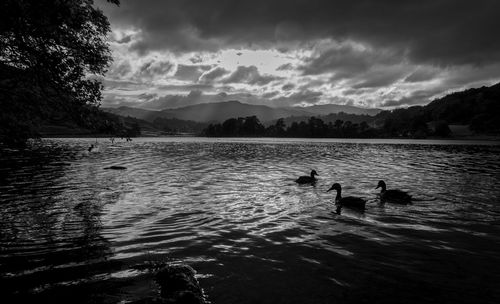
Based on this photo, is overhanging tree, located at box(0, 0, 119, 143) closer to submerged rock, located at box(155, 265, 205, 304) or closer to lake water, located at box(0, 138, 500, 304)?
lake water, located at box(0, 138, 500, 304)

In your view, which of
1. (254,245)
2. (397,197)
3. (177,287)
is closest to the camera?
(177,287)

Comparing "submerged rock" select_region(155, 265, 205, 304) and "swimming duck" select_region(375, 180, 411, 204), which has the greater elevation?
"swimming duck" select_region(375, 180, 411, 204)

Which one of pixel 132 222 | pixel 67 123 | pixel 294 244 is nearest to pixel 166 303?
pixel 294 244

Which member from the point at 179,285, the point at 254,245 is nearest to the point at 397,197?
the point at 254,245

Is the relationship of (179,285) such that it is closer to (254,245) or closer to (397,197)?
(254,245)

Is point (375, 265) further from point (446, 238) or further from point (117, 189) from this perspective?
point (117, 189)

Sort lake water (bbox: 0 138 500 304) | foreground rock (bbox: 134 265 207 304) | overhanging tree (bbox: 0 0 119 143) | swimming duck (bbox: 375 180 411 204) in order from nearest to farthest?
1. foreground rock (bbox: 134 265 207 304)
2. lake water (bbox: 0 138 500 304)
3. overhanging tree (bbox: 0 0 119 143)
4. swimming duck (bbox: 375 180 411 204)

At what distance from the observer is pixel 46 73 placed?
15125 mm

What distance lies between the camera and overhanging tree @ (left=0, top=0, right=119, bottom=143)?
48.9 ft

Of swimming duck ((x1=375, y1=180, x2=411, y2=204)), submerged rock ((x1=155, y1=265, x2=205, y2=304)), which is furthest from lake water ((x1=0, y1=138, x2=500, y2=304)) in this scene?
swimming duck ((x1=375, y1=180, x2=411, y2=204))

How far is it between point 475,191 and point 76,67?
3174cm

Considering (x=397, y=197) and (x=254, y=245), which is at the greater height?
(x=397, y=197)

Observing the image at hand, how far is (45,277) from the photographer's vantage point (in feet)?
33.9

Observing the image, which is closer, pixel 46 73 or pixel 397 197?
pixel 46 73
